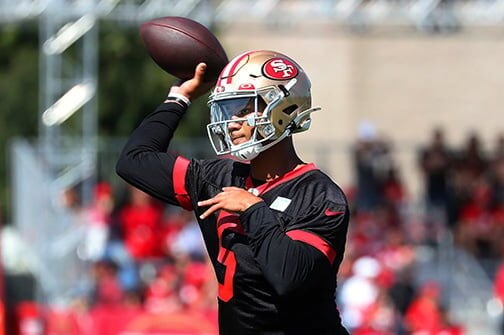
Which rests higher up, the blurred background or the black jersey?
the blurred background

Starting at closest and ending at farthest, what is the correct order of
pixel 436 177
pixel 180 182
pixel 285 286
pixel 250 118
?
1. pixel 285 286
2. pixel 250 118
3. pixel 180 182
4. pixel 436 177

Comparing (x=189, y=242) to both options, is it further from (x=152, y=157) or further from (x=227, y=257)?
(x=227, y=257)

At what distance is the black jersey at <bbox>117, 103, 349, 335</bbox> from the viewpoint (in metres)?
3.67

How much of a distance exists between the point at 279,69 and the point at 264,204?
1.55 ft

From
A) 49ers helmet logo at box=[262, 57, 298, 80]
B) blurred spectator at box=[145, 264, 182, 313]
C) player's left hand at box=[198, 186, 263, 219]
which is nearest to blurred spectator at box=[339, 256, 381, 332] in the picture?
blurred spectator at box=[145, 264, 182, 313]

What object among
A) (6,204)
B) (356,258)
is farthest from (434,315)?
(6,204)

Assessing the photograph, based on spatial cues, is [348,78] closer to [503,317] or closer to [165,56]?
[503,317]

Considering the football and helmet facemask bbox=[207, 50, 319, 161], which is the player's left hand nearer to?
helmet facemask bbox=[207, 50, 319, 161]

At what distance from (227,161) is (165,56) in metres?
0.47

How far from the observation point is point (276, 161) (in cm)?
400

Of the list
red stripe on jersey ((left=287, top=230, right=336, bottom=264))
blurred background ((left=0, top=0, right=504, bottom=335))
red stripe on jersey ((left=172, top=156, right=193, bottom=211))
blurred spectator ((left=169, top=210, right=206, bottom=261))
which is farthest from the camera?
blurred spectator ((left=169, top=210, right=206, bottom=261))

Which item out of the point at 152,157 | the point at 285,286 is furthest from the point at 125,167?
the point at 285,286

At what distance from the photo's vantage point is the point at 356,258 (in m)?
11.8

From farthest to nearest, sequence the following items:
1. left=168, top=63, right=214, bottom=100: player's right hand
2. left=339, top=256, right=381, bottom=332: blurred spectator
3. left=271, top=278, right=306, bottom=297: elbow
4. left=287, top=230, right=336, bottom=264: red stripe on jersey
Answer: left=339, top=256, right=381, bottom=332: blurred spectator, left=168, top=63, right=214, bottom=100: player's right hand, left=287, top=230, right=336, bottom=264: red stripe on jersey, left=271, top=278, right=306, bottom=297: elbow
